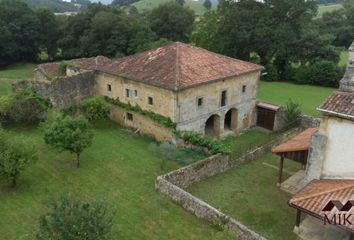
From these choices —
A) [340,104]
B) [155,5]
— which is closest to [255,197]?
[340,104]

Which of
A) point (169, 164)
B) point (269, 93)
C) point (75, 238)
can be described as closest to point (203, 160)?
point (169, 164)

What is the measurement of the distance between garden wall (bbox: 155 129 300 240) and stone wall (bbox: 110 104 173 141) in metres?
5.22

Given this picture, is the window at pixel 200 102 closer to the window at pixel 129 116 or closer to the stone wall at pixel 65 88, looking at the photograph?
the window at pixel 129 116

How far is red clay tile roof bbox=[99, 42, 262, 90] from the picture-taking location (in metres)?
30.4

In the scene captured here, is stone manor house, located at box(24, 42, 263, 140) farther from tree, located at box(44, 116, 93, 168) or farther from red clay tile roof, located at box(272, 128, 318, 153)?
red clay tile roof, located at box(272, 128, 318, 153)

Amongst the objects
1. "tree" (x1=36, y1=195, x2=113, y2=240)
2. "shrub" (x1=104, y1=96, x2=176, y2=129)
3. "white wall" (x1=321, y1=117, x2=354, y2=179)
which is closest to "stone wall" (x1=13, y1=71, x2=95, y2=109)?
"shrub" (x1=104, y1=96, x2=176, y2=129)

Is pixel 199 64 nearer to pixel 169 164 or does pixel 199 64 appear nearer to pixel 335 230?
pixel 169 164

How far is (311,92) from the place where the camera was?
53.8m

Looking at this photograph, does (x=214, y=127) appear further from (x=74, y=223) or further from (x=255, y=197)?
(x=74, y=223)

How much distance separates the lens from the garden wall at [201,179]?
1962 centimetres

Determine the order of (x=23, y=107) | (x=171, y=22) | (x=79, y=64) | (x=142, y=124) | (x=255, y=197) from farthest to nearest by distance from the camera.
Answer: (x=171, y=22) < (x=79, y=64) < (x=142, y=124) < (x=23, y=107) < (x=255, y=197)

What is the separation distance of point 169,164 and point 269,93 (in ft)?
90.3

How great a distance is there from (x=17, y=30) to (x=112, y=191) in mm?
49376

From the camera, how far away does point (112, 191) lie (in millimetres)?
23562
